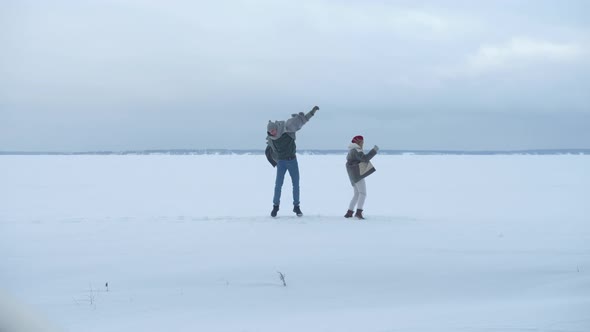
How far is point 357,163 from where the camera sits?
11.0 metres

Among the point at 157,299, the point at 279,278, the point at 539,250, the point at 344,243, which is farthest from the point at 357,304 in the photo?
the point at 539,250

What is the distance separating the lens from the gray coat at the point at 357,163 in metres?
10.9

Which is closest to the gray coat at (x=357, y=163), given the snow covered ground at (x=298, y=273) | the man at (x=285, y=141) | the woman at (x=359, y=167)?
the woman at (x=359, y=167)

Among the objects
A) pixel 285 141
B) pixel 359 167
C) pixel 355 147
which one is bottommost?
pixel 359 167

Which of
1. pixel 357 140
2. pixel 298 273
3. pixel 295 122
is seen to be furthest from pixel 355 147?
pixel 298 273

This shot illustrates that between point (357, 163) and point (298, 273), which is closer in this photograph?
point (298, 273)

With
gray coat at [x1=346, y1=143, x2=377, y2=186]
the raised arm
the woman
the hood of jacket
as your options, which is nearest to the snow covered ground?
the woman

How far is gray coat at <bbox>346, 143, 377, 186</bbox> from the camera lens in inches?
428

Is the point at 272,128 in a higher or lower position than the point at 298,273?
higher

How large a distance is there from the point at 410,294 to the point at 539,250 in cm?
307

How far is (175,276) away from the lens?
6.68m

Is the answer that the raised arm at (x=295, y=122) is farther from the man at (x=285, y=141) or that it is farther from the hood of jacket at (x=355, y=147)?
the hood of jacket at (x=355, y=147)

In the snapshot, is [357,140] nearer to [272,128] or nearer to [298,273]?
[272,128]

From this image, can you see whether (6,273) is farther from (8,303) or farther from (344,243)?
(8,303)
